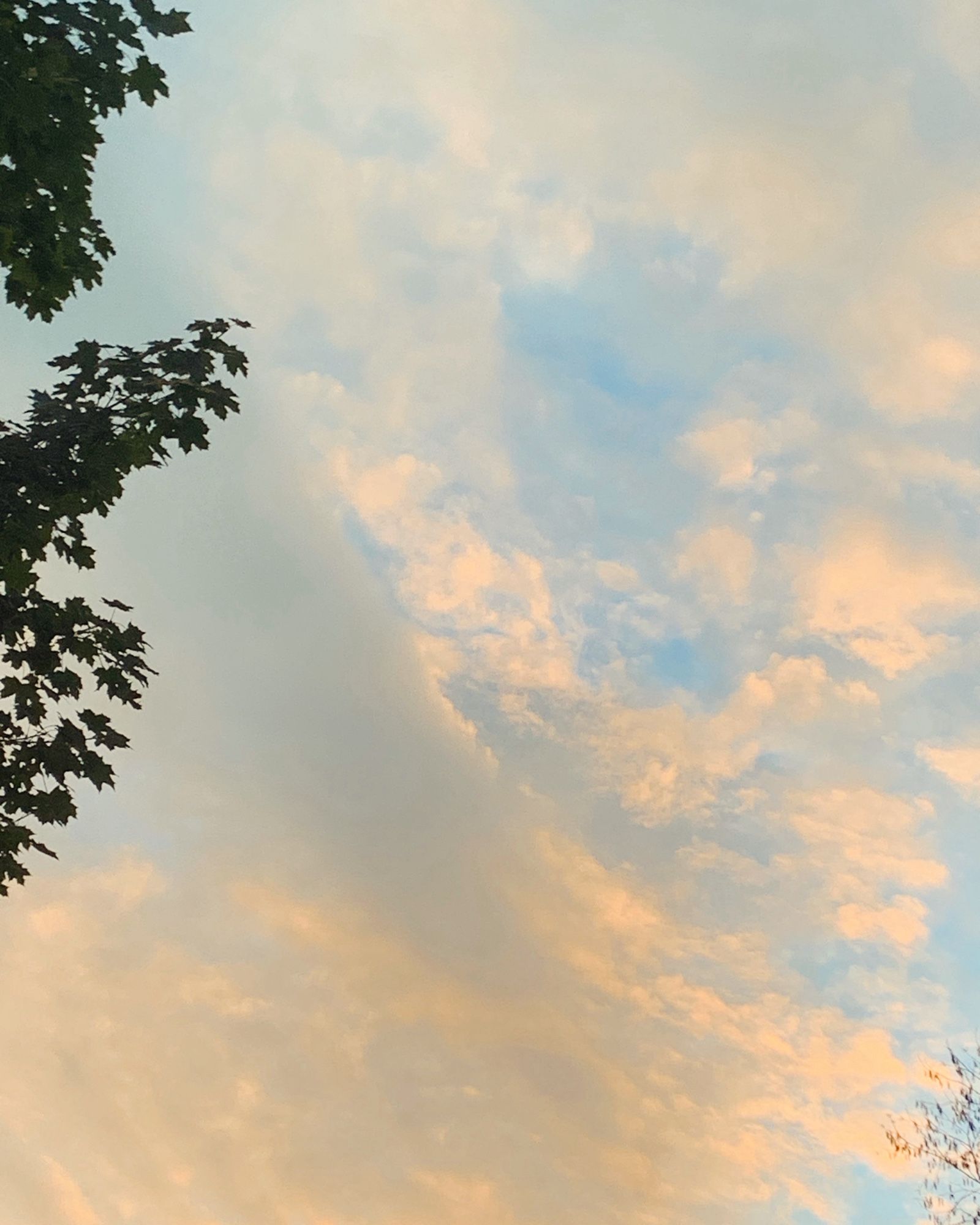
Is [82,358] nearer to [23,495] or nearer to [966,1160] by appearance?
[23,495]

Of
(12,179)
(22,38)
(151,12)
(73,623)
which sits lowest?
(73,623)

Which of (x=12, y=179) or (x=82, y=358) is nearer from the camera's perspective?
(x=12, y=179)

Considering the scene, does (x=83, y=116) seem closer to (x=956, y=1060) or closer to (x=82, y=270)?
(x=82, y=270)

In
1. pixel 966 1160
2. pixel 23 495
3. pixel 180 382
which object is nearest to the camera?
pixel 23 495

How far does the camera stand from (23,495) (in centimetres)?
858

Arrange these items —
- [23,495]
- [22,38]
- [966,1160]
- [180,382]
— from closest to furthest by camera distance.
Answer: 1. [22,38]
2. [23,495]
3. [180,382]
4. [966,1160]

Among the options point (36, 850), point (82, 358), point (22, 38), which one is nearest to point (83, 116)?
point (22, 38)

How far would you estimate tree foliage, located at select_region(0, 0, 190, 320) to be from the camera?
25.7 feet

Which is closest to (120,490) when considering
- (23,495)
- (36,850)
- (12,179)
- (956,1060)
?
(23,495)

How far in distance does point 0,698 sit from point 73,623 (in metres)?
1.08

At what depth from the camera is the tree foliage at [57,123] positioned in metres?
7.82

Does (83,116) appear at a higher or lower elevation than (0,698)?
higher

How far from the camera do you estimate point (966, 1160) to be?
75.5 feet

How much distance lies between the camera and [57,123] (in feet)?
26.9
